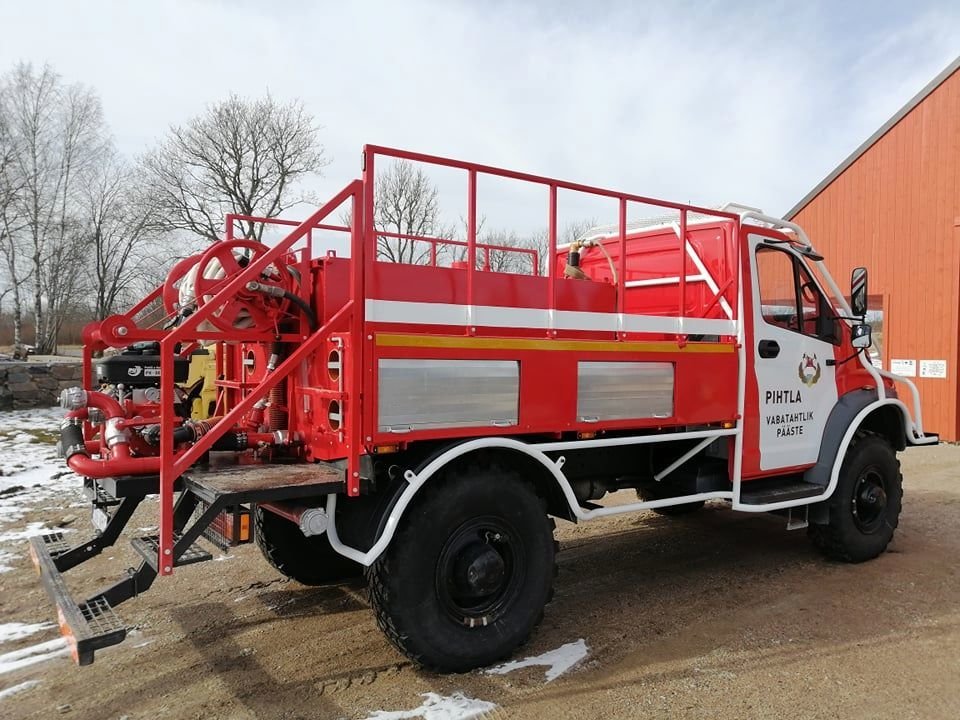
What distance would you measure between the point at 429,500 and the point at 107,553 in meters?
3.70

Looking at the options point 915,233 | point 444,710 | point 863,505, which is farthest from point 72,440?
point 915,233

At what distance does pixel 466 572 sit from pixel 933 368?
486 inches

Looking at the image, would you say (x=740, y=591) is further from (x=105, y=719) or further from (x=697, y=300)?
(x=105, y=719)

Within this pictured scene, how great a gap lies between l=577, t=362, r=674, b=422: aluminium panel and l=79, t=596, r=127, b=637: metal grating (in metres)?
2.51

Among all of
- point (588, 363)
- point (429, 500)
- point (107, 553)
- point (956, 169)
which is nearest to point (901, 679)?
point (588, 363)

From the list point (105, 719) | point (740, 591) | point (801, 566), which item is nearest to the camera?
point (105, 719)

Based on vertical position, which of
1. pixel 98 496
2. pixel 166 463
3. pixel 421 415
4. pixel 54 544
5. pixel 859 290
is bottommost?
pixel 54 544

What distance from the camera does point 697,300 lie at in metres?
5.23

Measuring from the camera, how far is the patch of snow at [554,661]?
3754 millimetres

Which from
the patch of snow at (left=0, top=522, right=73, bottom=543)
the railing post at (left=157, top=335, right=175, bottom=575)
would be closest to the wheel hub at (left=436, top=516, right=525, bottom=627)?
the railing post at (left=157, top=335, right=175, bottom=575)

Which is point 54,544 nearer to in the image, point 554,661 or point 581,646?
point 554,661

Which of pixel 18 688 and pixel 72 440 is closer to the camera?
pixel 18 688

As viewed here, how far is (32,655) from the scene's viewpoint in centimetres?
396

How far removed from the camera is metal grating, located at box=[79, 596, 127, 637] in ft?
9.78
